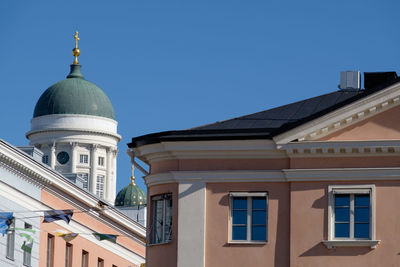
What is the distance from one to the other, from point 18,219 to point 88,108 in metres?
105

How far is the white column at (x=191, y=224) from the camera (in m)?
45.9

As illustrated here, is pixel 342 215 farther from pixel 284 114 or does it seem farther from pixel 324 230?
pixel 284 114

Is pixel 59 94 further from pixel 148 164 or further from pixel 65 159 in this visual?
pixel 148 164

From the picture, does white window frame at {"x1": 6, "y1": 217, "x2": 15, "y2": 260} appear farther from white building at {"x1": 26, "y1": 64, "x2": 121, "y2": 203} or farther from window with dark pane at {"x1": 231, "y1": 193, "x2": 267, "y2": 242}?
white building at {"x1": 26, "y1": 64, "x2": 121, "y2": 203}

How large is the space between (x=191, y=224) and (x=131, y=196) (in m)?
116

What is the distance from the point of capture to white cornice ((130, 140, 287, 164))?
4606 centimetres

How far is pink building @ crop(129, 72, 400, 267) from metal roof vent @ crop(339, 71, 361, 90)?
467 cm

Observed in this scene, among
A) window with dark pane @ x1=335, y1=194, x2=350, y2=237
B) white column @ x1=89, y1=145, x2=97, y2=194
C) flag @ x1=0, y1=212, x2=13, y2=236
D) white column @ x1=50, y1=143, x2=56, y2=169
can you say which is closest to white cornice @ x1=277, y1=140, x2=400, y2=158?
window with dark pane @ x1=335, y1=194, x2=350, y2=237

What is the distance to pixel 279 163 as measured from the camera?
46344 millimetres

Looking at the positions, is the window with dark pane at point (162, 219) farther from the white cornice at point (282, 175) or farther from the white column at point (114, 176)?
the white column at point (114, 176)

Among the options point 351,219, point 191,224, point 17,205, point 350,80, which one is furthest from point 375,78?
point 17,205

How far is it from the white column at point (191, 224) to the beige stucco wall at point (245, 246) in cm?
17

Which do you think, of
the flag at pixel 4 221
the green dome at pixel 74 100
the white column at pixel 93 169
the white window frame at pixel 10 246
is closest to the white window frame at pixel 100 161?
the white column at pixel 93 169

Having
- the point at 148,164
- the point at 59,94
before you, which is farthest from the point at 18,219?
the point at 59,94
